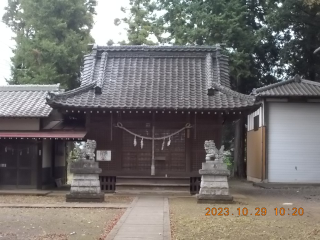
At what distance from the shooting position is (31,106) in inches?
754

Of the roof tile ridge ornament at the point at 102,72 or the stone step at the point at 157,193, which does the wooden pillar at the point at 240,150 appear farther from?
the stone step at the point at 157,193

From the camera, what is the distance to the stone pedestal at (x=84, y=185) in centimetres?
1463

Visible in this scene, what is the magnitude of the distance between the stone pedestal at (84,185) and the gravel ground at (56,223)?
1.80 m

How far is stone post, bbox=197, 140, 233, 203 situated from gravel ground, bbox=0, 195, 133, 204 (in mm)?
2633

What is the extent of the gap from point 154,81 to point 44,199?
6627mm

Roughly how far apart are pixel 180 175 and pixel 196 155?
1.03 m

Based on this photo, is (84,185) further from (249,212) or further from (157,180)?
(249,212)

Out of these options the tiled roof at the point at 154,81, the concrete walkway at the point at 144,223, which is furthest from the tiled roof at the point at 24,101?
the concrete walkway at the point at 144,223

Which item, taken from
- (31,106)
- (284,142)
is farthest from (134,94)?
(284,142)

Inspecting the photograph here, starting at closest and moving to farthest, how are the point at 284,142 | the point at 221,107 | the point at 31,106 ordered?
the point at 221,107 → the point at 31,106 → the point at 284,142

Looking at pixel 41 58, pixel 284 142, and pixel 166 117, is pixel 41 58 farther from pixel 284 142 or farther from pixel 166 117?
pixel 284 142

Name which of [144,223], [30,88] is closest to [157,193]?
[144,223]

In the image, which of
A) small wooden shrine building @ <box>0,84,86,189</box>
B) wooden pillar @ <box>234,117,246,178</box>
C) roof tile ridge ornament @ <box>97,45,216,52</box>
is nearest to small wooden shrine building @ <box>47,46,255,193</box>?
small wooden shrine building @ <box>0,84,86,189</box>

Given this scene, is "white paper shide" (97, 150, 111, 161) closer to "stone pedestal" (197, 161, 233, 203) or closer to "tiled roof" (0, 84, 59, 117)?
"tiled roof" (0, 84, 59, 117)
